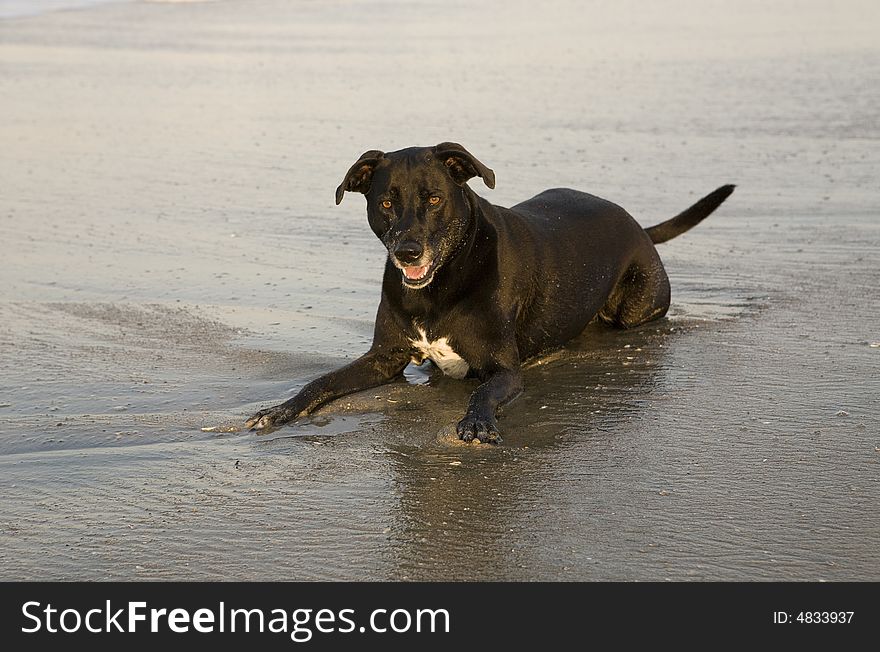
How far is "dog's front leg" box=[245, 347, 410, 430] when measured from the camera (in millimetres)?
5898

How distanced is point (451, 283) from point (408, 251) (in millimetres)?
398

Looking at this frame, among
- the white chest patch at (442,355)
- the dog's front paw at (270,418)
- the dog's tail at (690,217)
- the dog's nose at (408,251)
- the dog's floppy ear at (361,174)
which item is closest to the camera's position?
the dog's front paw at (270,418)

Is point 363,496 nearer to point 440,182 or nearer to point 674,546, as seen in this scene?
point 674,546

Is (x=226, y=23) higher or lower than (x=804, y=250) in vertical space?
higher

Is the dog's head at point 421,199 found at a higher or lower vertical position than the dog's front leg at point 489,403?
higher

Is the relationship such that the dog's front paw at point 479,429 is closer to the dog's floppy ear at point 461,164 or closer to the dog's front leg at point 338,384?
the dog's front leg at point 338,384

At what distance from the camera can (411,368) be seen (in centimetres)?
692

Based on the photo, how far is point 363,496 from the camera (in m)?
5.00

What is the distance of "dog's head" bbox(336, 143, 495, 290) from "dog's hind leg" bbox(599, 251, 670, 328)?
145cm

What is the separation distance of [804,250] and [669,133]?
4111 millimetres

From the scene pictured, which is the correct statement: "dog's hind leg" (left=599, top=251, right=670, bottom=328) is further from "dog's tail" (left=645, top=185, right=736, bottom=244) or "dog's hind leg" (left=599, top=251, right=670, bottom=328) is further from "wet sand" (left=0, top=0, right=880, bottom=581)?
"dog's tail" (left=645, top=185, right=736, bottom=244)

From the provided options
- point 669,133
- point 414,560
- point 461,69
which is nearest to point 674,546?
point 414,560

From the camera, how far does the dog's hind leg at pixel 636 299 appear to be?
757 cm

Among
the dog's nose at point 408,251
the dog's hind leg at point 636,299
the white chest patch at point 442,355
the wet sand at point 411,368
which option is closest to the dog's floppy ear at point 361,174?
the dog's nose at point 408,251
